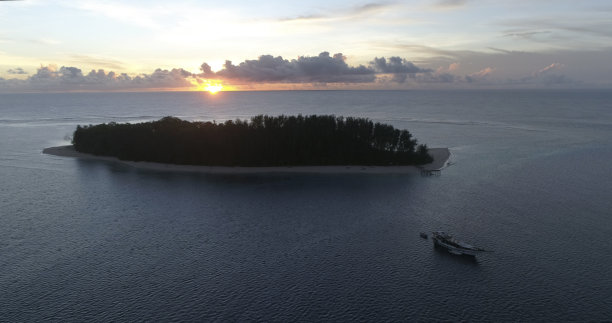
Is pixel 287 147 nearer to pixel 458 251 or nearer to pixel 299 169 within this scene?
pixel 299 169

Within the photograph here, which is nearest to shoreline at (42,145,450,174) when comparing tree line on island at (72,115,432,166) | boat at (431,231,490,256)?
tree line on island at (72,115,432,166)

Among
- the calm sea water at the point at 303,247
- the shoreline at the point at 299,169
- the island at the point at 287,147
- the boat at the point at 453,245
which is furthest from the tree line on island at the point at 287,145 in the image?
the boat at the point at 453,245

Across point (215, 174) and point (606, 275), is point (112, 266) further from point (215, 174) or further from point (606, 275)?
point (606, 275)

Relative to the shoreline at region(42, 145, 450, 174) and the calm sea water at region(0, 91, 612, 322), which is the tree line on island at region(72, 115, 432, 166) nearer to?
the shoreline at region(42, 145, 450, 174)

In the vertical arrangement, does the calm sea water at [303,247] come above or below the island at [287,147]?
below

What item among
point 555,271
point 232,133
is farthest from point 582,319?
point 232,133

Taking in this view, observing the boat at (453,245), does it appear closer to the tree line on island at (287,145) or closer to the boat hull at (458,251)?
the boat hull at (458,251)

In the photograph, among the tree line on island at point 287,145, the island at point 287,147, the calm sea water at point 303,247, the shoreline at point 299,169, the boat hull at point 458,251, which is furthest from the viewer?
the tree line on island at point 287,145
